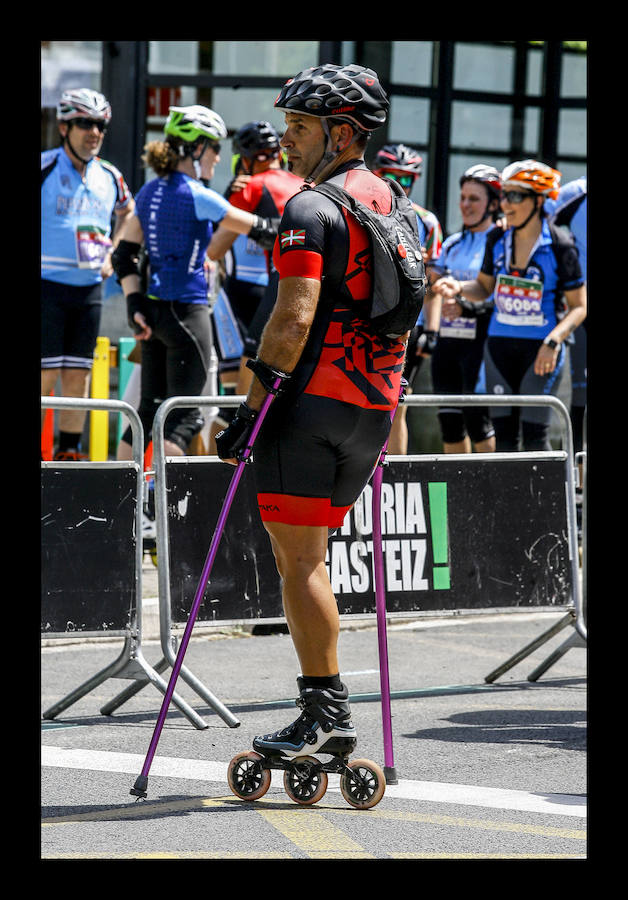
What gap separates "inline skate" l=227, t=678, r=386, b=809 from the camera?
14.6 ft

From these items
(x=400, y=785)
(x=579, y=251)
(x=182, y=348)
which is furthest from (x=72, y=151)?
(x=400, y=785)

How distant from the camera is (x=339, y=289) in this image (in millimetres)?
4422

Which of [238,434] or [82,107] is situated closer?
[238,434]

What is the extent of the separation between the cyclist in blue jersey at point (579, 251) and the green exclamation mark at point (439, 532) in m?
3.32

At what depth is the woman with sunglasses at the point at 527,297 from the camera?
8555mm

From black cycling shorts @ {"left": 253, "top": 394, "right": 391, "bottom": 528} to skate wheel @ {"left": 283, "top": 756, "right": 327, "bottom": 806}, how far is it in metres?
0.74

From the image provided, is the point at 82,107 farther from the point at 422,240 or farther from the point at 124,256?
the point at 422,240

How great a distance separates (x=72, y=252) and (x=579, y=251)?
128 inches
